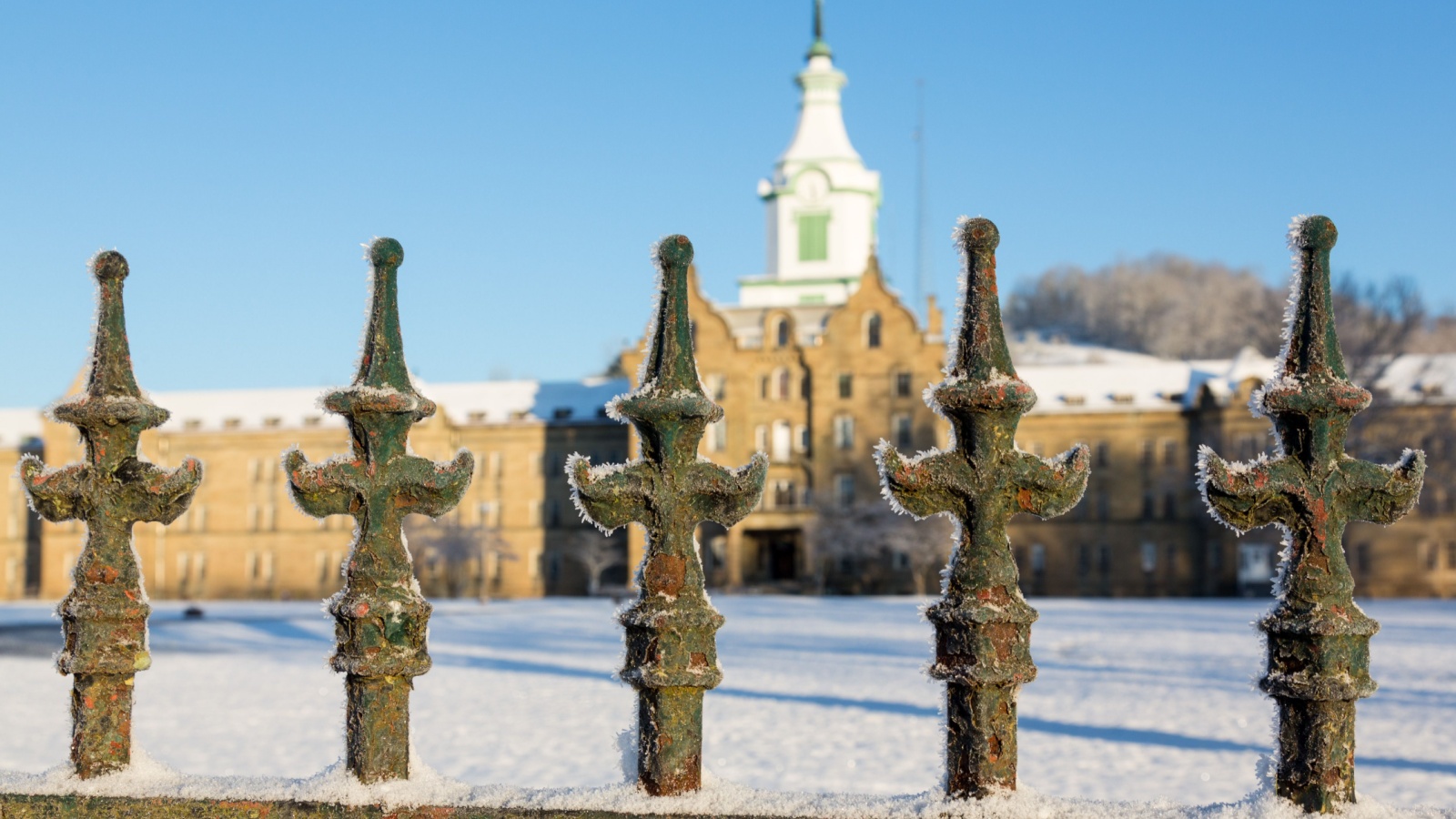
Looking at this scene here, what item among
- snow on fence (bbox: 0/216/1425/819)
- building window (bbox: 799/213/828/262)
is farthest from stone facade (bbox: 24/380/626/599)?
snow on fence (bbox: 0/216/1425/819)

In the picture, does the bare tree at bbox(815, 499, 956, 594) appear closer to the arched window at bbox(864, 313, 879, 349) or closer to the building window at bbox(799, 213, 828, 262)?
the arched window at bbox(864, 313, 879, 349)

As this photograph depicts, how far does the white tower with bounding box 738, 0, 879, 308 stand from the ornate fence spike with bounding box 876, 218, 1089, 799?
76083 mm

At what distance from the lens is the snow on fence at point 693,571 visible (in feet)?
7.72

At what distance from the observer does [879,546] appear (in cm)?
6241

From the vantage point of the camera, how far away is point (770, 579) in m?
66.4

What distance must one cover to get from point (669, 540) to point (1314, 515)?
1.08 m

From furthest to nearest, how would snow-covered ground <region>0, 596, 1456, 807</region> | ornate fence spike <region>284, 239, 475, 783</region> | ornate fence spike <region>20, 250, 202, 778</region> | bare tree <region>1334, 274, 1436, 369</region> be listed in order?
1. bare tree <region>1334, 274, 1436, 369</region>
2. snow-covered ground <region>0, 596, 1456, 807</region>
3. ornate fence spike <region>20, 250, 202, 778</region>
4. ornate fence spike <region>284, 239, 475, 783</region>

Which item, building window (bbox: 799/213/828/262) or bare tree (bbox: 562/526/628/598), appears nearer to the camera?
bare tree (bbox: 562/526/628/598)

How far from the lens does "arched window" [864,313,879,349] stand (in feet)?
213

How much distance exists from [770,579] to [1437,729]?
172 ft

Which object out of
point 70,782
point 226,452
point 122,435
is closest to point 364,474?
point 122,435

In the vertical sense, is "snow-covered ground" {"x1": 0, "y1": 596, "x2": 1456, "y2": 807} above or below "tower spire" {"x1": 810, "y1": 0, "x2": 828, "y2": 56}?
below

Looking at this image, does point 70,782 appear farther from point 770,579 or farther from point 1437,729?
point 770,579

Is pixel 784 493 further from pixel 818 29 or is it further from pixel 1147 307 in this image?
pixel 1147 307
